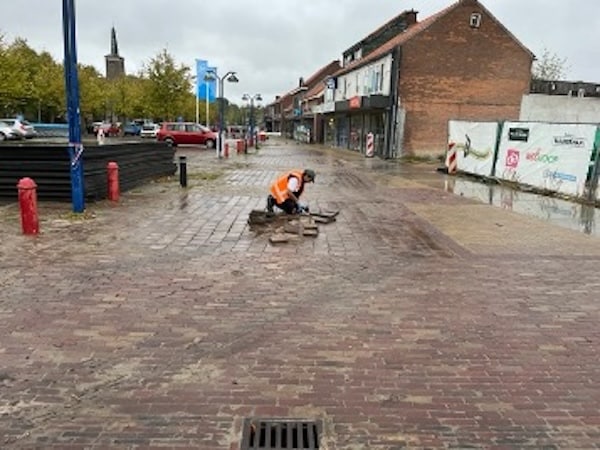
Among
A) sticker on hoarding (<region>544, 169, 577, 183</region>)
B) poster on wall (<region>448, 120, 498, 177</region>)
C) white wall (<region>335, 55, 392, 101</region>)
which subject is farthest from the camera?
white wall (<region>335, 55, 392, 101</region>)

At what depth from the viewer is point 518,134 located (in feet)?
55.9

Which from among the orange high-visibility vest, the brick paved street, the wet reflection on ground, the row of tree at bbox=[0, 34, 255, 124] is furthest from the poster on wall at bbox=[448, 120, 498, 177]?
the row of tree at bbox=[0, 34, 255, 124]

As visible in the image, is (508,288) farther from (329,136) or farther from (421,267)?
(329,136)

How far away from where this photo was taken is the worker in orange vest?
9.73m

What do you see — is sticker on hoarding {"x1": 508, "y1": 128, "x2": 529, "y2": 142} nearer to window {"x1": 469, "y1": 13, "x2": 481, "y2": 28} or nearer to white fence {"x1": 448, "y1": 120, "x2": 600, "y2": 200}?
white fence {"x1": 448, "y1": 120, "x2": 600, "y2": 200}

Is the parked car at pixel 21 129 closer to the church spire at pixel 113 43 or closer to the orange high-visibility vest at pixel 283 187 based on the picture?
the orange high-visibility vest at pixel 283 187

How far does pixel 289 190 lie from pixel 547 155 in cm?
945

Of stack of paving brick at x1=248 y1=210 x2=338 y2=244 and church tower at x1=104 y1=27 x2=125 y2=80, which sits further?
church tower at x1=104 y1=27 x2=125 y2=80

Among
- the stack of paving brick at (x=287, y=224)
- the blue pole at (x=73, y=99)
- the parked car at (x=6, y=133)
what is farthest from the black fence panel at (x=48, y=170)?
the parked car at (x=6, y=133)

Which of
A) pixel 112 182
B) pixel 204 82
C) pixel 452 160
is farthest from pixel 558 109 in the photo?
pixel 112 182

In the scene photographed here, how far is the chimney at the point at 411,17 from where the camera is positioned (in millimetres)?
39125

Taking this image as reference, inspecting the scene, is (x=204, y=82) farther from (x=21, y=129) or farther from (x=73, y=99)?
(x=73, y=99)

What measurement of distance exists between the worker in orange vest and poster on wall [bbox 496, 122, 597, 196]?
27.6ft

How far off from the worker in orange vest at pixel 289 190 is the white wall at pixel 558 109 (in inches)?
955
